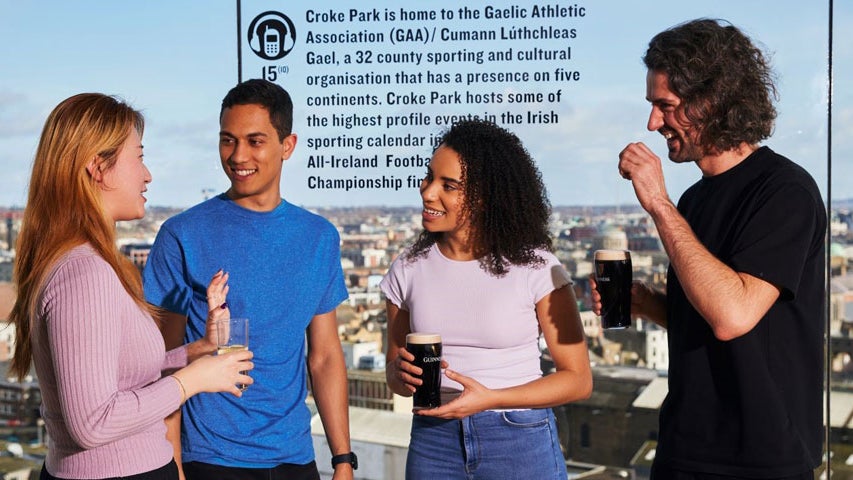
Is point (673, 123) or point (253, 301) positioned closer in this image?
point (673, 123)

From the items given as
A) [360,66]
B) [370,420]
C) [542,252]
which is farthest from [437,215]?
[370,420]

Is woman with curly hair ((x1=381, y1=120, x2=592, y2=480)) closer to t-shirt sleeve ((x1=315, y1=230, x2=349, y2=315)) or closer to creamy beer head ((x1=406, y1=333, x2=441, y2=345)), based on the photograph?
creamy beer head ((x1=406, y1=333, x2=441, y2=345))

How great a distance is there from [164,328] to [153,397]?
60 centimetres

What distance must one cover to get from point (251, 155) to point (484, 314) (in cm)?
71

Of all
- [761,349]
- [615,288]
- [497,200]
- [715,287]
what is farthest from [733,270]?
[497,200]

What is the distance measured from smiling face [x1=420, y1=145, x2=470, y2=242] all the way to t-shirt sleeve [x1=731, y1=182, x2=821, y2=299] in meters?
Result: 0.66

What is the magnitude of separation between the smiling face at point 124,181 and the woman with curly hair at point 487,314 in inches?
23.8

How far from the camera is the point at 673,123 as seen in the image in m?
1.91

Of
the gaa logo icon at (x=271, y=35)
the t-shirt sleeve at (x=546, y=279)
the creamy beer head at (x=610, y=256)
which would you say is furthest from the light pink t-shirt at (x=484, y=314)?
the gaa logo icon at (x=271, y=35)

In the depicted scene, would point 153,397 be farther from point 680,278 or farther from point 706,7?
point 706,7

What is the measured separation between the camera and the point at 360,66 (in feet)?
12.0

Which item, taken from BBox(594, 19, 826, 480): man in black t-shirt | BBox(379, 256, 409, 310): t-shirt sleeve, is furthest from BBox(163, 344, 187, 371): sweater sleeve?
BBox(594, 19, 826, 480): man in black t-shirt

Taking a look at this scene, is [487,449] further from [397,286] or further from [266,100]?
[266,100]

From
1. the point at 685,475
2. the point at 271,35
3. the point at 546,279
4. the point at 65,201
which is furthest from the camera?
the point at 271,35
